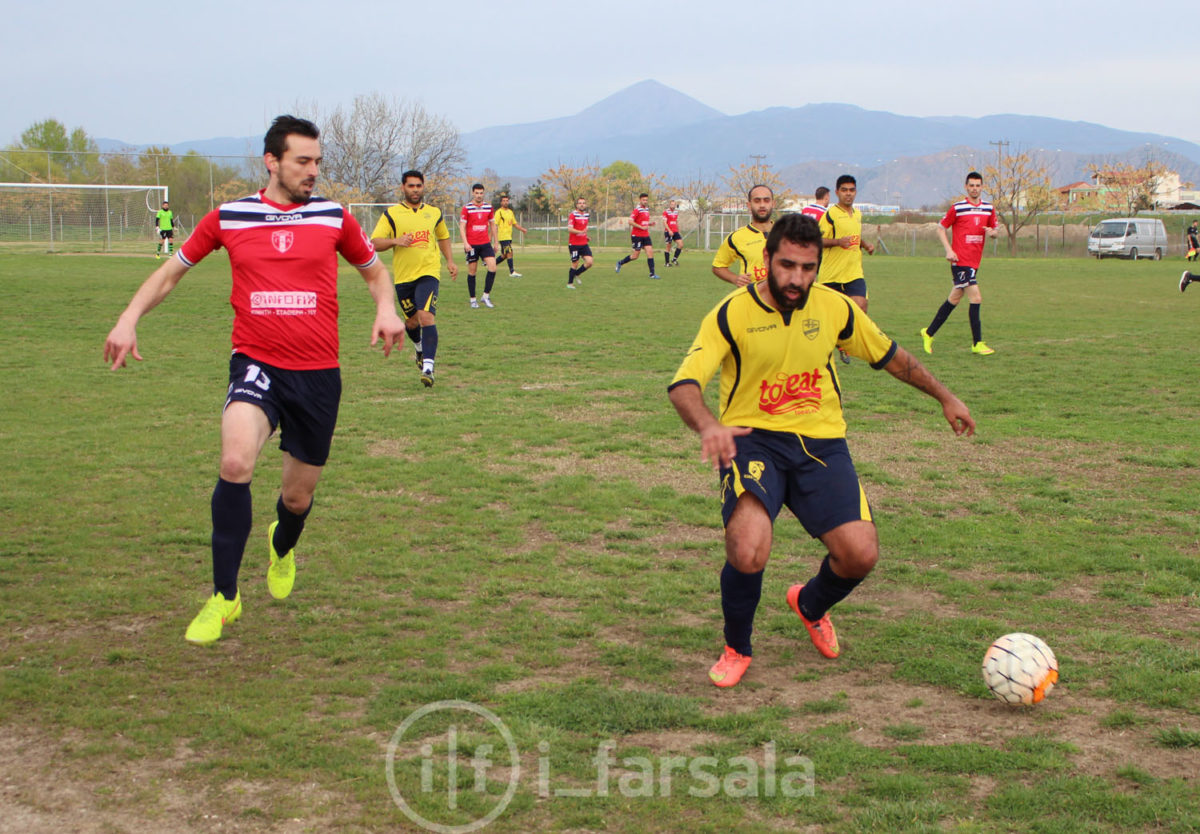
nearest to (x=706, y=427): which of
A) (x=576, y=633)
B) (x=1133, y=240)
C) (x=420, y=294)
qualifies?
(x=576, y=633)

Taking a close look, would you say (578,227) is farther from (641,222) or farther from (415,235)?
(415,235)

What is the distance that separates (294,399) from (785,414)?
219cm

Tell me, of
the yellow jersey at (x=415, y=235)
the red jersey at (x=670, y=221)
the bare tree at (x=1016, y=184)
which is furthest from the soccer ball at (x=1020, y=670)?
the bare tree at (x=1016, y=184)

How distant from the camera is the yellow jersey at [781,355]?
4453 millimetres

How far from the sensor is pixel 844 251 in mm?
12234

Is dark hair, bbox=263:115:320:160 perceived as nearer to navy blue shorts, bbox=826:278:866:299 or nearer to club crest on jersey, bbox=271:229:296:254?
club crest on jersey, bbox=271:229:296:254

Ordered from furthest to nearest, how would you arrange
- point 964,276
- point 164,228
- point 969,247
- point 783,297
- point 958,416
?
point 164,228 → point 969,247 → point 964,276 → point 958,416 → point 783,297

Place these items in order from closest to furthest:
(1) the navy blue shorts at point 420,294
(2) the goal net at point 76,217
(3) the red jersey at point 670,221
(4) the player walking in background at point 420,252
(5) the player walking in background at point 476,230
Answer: (4) the player walking in background at point 420,252 < (1) the navy blue shorts at point 420,294 < (5) the player walking in background at point 476,230 < (3) the red jersey at point 670,221 < (2) the goal net at point 76,217

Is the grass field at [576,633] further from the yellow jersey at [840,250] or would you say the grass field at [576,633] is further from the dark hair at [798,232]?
the yellow jersey at [840,250]

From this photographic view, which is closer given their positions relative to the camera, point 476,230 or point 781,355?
point 781,355

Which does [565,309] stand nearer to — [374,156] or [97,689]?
[97,689]

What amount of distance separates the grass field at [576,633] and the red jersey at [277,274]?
1.32 metres

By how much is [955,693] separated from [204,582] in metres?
3.74

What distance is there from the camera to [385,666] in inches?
177
